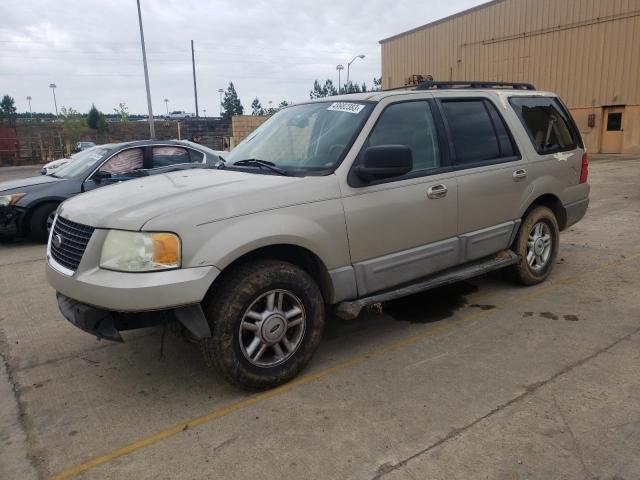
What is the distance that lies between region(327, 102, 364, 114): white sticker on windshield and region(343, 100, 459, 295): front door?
187 mm

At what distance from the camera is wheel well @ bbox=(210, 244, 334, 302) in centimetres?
321

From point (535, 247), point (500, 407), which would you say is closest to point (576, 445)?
point (500, 407)

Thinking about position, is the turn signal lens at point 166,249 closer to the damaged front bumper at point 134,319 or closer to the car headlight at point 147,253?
the car headlight at point 147,253

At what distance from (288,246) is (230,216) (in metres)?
0.49

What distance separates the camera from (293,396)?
10.5ft

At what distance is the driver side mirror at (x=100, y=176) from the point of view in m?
7.81

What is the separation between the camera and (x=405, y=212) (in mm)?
3762

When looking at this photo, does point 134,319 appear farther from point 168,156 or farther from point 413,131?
point 168,156

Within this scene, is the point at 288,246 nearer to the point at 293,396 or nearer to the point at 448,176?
the point at 293,396

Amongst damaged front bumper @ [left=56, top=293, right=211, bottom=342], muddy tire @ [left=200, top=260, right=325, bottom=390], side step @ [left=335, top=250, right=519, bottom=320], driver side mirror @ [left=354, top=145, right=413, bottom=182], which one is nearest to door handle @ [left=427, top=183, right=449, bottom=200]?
driver side mirror @ [left=354, top=145, right=413, bottom=182]

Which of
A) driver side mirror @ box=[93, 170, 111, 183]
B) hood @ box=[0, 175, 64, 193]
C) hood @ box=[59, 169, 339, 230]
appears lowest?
hood @ box=[0, 175, 64, 193]

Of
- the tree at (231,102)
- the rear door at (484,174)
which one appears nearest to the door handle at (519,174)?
the rear door at (484,174)

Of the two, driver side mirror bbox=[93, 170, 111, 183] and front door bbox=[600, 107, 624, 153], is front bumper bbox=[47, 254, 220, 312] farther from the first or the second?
front door bbox=[600, 107, 624, 153]

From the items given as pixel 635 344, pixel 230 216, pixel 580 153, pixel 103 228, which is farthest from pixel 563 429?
pixel 580 153
